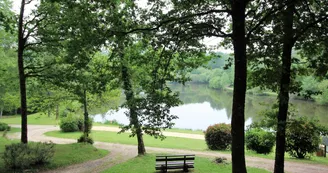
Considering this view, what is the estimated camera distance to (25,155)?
10.3 m

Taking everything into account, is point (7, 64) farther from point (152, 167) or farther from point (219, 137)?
point (219, 137)

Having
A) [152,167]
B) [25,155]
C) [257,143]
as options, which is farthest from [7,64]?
[257,143]

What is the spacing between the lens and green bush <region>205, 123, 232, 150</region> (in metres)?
16.3

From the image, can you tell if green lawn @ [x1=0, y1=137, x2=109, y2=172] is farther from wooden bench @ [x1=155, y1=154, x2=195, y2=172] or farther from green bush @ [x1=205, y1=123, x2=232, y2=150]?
green bush @ [x1=205, y1=123, x2=232, y2=150]

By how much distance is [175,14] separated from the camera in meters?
6.55

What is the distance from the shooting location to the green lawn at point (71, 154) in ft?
39.6

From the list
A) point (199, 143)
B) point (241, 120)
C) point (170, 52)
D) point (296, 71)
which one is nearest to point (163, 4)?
point (170, 52)

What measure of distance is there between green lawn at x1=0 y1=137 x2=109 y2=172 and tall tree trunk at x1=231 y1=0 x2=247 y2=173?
8.75 m

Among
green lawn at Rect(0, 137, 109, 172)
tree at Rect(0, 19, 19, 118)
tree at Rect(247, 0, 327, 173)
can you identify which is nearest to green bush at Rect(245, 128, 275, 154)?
green lawn at Rect(0, 137, 109, 172)

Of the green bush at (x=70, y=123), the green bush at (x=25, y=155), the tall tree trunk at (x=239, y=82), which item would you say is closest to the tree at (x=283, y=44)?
the tall tree trunk at (x=239, y=82)

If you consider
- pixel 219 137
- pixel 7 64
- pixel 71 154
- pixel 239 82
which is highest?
pixel 7 64

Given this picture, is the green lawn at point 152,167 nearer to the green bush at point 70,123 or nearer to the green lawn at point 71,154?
the green lawn at point 71,154

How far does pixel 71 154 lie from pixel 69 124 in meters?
11.2

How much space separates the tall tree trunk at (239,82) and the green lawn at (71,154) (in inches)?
344
